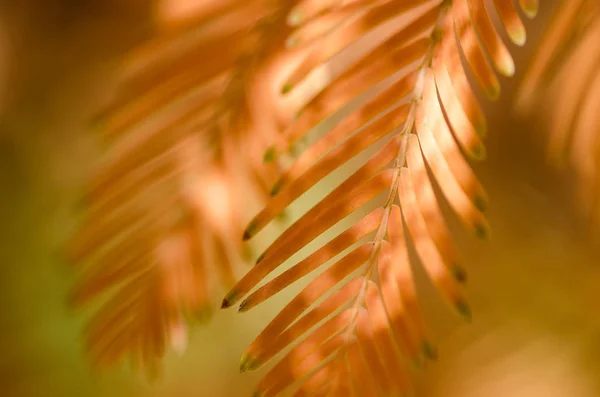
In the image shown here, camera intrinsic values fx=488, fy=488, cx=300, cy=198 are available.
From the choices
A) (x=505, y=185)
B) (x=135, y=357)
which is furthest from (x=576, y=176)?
(x=135, y=357)

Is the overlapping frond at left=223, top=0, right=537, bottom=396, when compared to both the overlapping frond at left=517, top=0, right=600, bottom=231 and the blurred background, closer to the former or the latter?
the overlapping frond at left=517, top=0, right=600, bottom=231

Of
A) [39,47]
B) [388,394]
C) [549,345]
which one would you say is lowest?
[549,345]

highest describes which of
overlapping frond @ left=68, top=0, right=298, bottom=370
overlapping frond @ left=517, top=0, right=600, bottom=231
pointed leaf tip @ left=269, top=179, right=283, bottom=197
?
Result: overlapping frond @ left=68, top=0, right=298, bottom=370

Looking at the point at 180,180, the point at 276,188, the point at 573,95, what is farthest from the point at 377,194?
→ the point at 573,95

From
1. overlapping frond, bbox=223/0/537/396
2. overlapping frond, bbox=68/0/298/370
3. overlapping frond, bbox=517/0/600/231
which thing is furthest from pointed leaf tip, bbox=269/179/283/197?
overlapping frond, bbox=517/0/600/231

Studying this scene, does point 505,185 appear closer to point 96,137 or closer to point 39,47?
point 96,137

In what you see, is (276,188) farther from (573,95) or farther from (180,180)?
(573,95)

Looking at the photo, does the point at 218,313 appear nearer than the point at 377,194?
No
